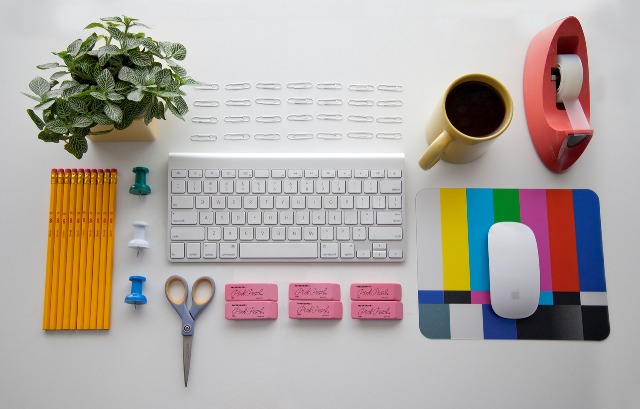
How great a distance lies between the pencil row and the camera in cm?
98

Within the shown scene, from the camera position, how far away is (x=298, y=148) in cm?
104

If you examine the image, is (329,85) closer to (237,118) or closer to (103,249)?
(237,118)

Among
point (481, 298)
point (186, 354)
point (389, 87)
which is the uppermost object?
point (389, 87)

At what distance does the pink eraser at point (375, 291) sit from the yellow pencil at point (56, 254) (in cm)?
60

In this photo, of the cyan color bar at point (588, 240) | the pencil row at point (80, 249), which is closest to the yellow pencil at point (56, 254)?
the pencil row at point (80, 249)

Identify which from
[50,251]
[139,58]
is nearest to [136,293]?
[50,251]

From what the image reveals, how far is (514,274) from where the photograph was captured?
3.12ft

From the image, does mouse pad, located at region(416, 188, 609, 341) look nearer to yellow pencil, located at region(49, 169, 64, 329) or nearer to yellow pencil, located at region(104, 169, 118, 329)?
yellow pencil, located at region(104, 169, 118, 329)

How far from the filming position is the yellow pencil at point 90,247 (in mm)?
977

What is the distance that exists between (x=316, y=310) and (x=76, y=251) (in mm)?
501

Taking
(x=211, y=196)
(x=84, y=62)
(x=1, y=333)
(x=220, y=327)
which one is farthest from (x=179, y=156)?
(x=1, y=333)

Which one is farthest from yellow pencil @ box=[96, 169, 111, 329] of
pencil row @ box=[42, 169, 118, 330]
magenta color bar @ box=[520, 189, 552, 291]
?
magenta color bar @ box=[520, 189, 552, 291]

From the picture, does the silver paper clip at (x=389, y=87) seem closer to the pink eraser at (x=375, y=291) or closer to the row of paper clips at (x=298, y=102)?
the row of paper clips at (x=298, y=102)

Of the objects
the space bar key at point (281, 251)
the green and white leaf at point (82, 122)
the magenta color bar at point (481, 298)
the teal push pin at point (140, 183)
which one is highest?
the green and white leaf at point (82, 122)
